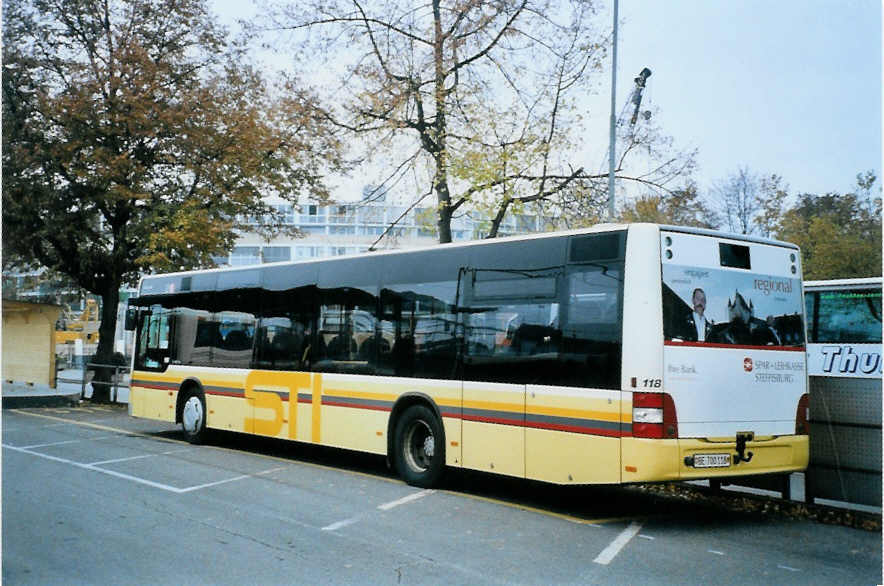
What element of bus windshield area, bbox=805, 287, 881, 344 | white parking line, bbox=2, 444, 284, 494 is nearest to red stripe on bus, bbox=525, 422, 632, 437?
white parking line, bbox=2, 444, 284, 494

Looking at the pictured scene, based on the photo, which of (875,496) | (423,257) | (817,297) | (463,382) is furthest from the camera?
(817,297)

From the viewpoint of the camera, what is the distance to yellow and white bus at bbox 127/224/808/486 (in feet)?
28.3

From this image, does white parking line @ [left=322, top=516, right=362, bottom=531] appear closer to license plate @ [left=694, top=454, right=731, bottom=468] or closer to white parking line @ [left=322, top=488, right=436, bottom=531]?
white parking line @ [left=322, top=488, right=436, bottom=531]

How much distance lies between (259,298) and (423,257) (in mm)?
4085

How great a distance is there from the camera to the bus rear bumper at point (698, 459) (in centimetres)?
→ 842

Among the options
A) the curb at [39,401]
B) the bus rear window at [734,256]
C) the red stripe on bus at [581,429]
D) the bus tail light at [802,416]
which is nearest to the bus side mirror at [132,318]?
the curb at [39,401]

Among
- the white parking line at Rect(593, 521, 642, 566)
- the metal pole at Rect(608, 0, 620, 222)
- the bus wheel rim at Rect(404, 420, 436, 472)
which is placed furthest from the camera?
the metal pole at Rect(608, 0, 620, 222)

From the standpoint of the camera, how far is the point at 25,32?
2447 centimetres

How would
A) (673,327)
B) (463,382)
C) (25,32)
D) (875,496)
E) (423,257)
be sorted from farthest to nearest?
(25,32)
(423,257)
(463,382)
(875,496)
(673,327)

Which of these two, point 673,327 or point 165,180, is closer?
point 673,327

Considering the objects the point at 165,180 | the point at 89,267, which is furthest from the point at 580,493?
the point at 89,267

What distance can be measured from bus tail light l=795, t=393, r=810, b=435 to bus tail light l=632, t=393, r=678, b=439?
5.82ft

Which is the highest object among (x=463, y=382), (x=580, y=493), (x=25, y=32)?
(x=25, y=32)

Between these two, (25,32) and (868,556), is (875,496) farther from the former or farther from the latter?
(25,32)
